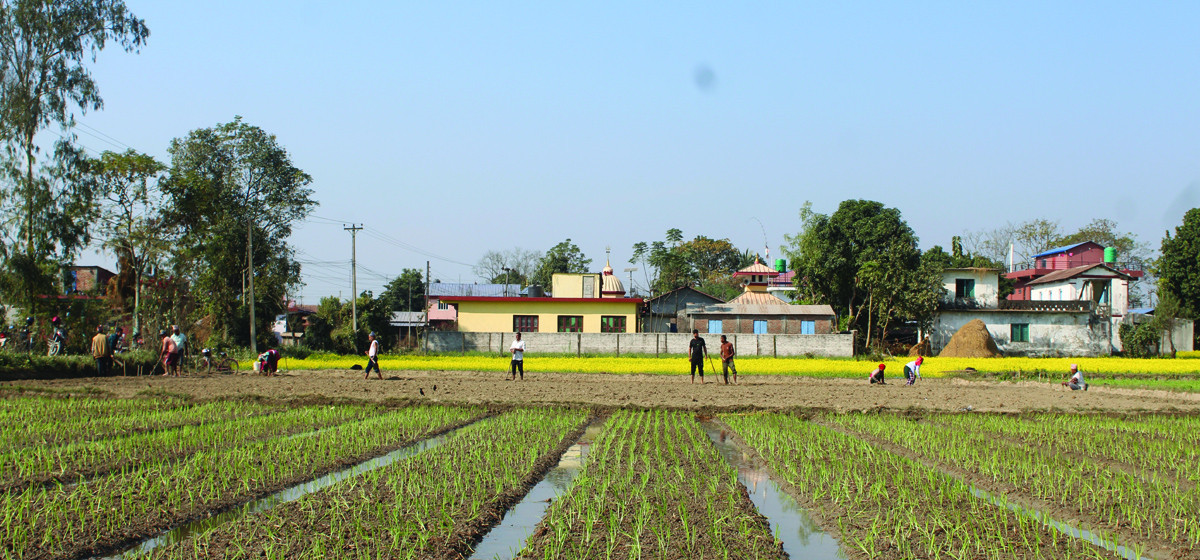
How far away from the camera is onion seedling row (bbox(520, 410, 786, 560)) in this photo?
6906 millimetres

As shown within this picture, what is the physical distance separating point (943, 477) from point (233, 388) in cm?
1885

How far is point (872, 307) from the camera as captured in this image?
47.5 m

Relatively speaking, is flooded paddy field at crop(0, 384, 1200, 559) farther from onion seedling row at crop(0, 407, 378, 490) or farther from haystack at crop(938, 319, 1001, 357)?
haystack at crop(938, 319, 1001, 357)

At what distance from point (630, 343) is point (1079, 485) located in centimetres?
3250

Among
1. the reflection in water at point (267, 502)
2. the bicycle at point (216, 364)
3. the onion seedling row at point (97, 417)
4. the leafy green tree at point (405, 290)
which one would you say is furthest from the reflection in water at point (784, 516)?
the leafy green tree at point (405, 290)

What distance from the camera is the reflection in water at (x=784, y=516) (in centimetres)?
743

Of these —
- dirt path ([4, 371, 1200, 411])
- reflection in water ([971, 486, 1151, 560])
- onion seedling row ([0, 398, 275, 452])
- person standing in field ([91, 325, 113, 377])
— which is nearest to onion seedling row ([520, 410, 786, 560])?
reflection in water ([971, 486, 1151, 560])

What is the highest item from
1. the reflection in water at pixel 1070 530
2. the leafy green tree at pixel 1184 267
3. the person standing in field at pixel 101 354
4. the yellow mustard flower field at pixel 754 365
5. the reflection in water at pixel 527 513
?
the leafy green tree at pixel 1184 267

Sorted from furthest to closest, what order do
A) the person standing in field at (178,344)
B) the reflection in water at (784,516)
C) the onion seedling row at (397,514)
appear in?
the person standing in field at (178,344) → the reflection in water at (784,516) → the onion seedling row at (397,514)

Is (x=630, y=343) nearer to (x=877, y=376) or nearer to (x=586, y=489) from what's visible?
(x=877, y=376)

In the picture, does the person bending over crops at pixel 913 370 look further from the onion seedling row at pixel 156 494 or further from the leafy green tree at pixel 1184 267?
the leafy green tree at pixel 1184 267

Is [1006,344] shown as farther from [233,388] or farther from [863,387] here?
[233,388]

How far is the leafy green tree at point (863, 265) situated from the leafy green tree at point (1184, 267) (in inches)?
756

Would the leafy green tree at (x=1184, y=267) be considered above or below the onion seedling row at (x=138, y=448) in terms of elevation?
above
